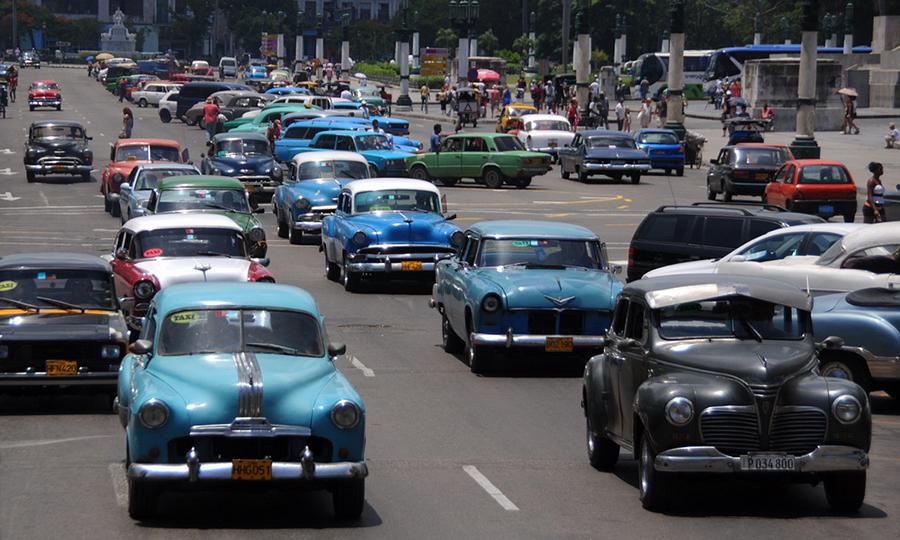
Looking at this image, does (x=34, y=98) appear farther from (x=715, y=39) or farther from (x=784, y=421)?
(x=784, y=421)

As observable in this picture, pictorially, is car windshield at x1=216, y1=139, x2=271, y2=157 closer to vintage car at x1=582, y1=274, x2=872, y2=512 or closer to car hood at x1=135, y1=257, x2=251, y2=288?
car hood at x1=135, y1=257, x2=251, y2=288

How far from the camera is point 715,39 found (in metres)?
130

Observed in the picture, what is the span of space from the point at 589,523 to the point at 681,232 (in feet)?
43.9

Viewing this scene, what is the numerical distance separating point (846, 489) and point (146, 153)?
29681mm

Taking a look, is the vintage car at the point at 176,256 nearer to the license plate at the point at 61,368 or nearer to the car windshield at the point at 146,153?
the license plate at the point at 61,368

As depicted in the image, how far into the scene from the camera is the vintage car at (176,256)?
18.7 m

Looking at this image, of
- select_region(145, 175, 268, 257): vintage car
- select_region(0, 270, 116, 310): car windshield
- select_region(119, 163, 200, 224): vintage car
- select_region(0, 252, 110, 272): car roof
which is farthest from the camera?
select_region(119, 163, 200, 224): vintage car

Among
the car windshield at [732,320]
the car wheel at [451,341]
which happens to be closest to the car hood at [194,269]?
the car wheel at [451,341]

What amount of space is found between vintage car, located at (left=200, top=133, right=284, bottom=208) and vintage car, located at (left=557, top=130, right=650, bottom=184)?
483 inches

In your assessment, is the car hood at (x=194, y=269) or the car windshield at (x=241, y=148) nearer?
the car hood at (x=194, y=269)

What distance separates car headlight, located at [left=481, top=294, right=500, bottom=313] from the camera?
17.2m

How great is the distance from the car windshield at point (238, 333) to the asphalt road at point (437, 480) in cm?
107

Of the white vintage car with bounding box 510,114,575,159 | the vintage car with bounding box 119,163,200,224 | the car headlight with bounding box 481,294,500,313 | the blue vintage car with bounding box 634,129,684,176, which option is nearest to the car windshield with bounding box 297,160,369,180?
the vintage car with bounding box 119,163,200,224

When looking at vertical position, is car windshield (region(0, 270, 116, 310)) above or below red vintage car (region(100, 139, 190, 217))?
below
